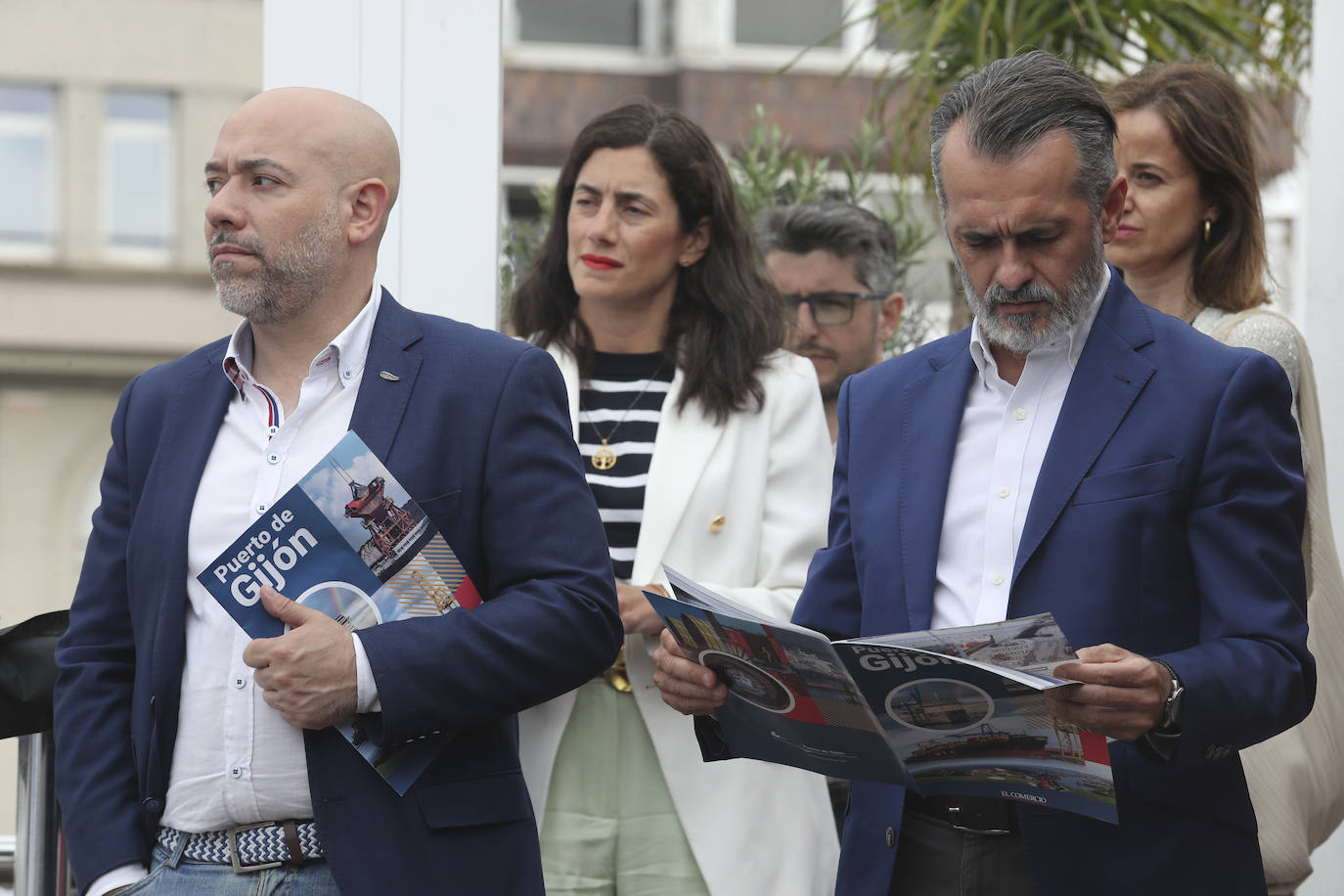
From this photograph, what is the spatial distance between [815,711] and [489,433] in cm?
69

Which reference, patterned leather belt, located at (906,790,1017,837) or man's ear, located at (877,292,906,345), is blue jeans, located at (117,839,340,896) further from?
man's ear, located at (877,292,906,345)

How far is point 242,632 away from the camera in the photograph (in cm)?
240

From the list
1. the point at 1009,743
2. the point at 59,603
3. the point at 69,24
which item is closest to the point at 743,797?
the point at 1009,743

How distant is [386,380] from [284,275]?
0.25m

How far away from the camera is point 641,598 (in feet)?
9.88

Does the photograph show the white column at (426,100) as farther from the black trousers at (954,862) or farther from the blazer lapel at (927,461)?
the black trousers at (954,862)

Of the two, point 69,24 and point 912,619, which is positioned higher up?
point 69,24

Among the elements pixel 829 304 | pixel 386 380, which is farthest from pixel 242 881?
pixel 829 304

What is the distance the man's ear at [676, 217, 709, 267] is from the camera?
3.58 metres

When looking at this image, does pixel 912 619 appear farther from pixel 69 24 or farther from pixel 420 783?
pixel 69 24

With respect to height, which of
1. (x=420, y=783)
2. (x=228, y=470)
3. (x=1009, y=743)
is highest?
(x=228, y=470)

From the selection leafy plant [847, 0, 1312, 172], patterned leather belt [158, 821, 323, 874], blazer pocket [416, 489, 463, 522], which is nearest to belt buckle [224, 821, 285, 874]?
patterned leather belt [158, 821, 323, 874]

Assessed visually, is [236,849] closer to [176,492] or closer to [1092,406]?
[176,492]

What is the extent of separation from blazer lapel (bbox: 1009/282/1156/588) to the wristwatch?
259mm
